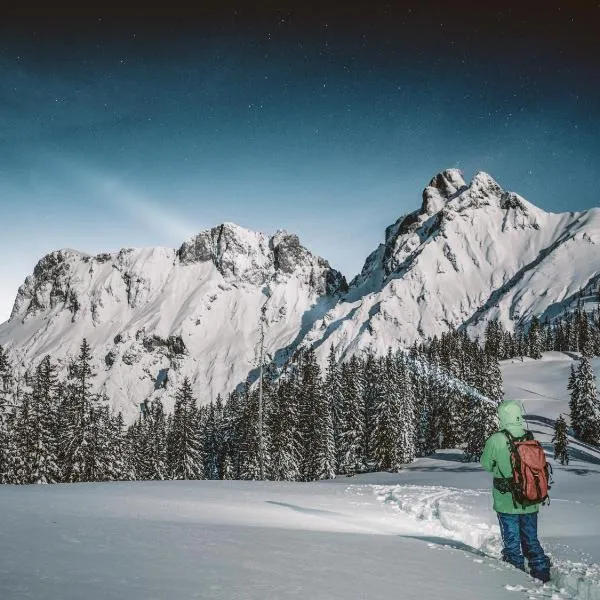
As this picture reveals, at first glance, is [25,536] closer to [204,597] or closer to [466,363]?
[204,597]

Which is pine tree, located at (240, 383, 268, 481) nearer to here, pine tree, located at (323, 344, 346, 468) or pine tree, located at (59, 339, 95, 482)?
pine tree, located at (323, 344, 346, 468)

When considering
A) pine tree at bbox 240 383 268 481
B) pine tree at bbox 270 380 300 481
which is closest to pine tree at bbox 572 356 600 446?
pine tree at bbox 270 380 300 481

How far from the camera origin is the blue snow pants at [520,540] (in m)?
6.94

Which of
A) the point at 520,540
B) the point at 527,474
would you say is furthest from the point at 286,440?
the point at 527,474

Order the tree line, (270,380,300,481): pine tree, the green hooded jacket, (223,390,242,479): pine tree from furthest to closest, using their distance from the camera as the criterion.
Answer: (223,390,242,479): pine tree → (270,380,300,481): pine tree → the tree line → the green hooded jacket

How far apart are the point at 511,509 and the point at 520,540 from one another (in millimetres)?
427

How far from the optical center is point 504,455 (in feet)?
24.6

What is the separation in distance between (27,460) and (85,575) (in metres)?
37.6

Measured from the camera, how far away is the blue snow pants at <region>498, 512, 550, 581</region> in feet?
22.8

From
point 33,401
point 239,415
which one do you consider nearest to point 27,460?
point 33,401

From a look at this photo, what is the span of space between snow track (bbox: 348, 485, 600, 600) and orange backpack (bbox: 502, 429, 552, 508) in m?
0.87

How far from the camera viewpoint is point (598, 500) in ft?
98.4

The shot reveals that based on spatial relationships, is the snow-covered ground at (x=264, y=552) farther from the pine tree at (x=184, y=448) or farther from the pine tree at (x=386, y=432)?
the pine tree at (x=386, y=432)

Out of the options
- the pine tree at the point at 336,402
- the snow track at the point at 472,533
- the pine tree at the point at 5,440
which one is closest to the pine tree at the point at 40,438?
the pine tree at the point at 5,440
